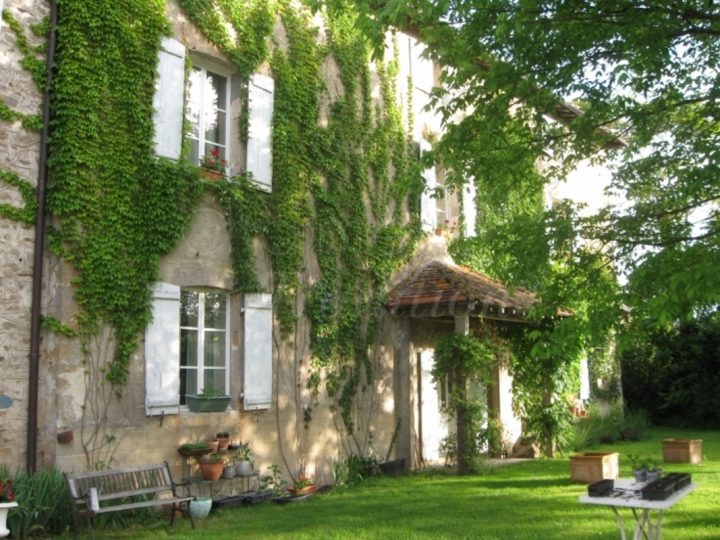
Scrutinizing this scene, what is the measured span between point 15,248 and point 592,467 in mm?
7445

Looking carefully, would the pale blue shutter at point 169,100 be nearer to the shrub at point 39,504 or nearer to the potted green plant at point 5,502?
the shrub at point 39,504

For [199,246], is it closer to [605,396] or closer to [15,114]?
[15,114]

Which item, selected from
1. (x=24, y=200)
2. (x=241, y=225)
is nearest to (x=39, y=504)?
(x=24, y=200)

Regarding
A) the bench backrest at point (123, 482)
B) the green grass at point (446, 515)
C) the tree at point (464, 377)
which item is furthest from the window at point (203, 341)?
the tree at point (464, 377)

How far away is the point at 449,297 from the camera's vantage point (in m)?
11.1

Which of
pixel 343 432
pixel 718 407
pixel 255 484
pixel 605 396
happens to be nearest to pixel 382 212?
pixel 343 432

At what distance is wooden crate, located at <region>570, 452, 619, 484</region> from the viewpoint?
990 cm

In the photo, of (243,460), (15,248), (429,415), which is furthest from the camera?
(429,415)

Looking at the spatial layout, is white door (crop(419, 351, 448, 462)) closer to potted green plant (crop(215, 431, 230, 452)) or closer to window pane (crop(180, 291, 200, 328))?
potted green plant (crop(215, 431, 230, 452))

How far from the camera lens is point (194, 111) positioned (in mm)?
9289

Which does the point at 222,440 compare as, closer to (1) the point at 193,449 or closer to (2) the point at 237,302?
(1) the point at 193,449

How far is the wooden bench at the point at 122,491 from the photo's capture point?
269 inches

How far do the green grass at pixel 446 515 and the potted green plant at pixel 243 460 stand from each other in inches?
18.7

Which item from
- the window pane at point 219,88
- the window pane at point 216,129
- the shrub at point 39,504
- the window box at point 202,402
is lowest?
the shrub at point 39,504
